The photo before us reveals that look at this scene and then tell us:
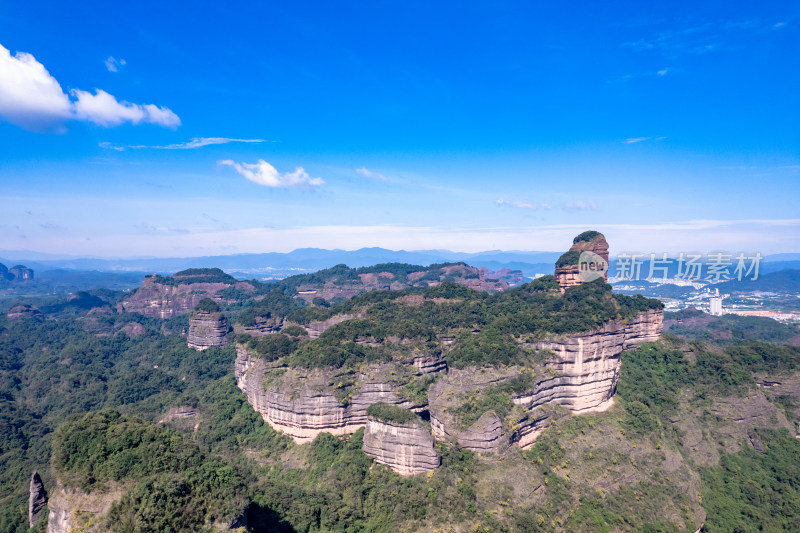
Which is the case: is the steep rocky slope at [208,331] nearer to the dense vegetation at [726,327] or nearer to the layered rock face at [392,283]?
the layered rock face at [392,283]

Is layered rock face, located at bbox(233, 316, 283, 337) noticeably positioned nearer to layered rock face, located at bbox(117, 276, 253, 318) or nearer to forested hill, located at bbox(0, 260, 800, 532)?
forested hill, located at bbox(0, 260, 800, 532)

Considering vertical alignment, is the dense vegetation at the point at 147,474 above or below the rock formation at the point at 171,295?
above

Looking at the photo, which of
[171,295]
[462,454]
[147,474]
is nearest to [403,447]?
[462,454]

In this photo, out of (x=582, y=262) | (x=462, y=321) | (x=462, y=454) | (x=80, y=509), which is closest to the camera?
(x=80, y=509)

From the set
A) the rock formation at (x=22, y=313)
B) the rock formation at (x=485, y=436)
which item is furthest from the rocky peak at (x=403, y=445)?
the rock formation at (x=22, y=313)

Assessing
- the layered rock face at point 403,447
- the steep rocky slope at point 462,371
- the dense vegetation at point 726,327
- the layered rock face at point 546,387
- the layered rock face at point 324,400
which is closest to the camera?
the layered rock face at point 403,447

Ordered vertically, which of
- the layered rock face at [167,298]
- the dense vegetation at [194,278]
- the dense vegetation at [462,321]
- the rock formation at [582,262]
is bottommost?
the layered rock face at [167,298]

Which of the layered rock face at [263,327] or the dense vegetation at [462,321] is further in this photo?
the layered rock face at [263,327]

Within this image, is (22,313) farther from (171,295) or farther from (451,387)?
(451,387)
